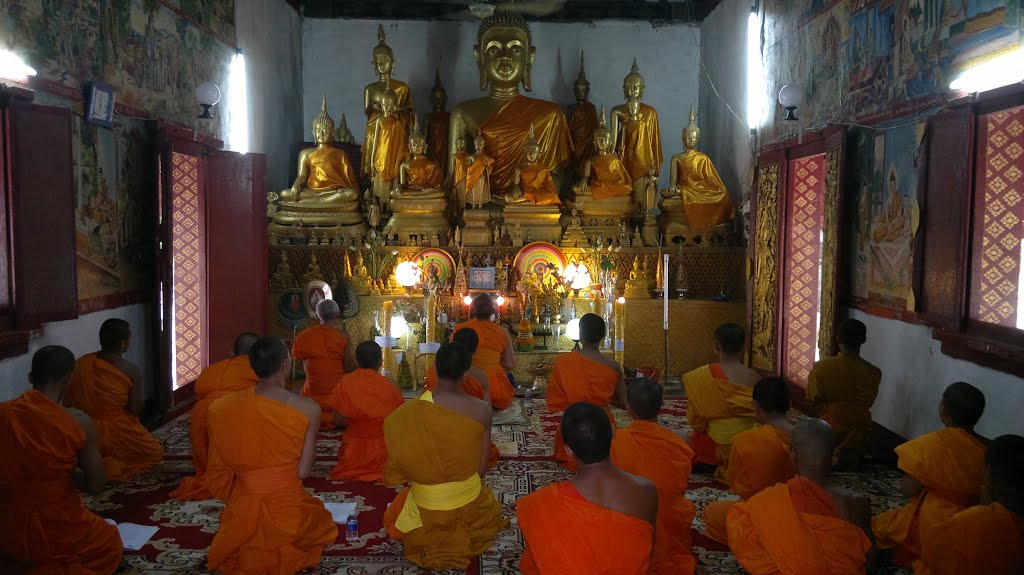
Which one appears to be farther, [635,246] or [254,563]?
[635,246]

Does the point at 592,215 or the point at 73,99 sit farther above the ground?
the point at 73,99

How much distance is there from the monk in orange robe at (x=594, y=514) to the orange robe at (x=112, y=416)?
12.1 feet

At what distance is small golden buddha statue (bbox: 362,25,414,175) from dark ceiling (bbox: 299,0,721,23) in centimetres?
155

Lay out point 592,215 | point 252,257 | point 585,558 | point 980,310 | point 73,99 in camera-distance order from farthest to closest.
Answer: point 592,215 → point 252,257 → point 73,99 → point 980,310 → point 585,558

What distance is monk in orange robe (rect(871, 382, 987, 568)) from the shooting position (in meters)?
3.64

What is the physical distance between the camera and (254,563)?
3.78 m

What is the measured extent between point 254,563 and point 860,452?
4.12m

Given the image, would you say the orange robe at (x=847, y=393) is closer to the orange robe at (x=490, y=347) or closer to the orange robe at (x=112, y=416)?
the orange robe at (x=490, y=347)

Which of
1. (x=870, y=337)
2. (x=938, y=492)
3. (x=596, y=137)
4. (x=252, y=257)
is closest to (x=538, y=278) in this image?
(x=596, y=137)

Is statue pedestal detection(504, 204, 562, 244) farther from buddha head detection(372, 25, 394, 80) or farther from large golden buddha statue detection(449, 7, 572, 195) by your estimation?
buddha head detection(372, 25, 394, 80)

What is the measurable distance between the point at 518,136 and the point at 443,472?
8.51 metres

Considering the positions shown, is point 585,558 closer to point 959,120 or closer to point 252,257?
point 959,120

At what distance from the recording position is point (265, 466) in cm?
371

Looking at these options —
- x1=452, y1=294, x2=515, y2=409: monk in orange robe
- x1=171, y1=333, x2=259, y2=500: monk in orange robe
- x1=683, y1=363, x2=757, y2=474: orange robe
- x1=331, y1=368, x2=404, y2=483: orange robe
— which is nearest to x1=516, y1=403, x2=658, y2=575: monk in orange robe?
x1=683, y1=363, x2=757, y2=474: orange robe
